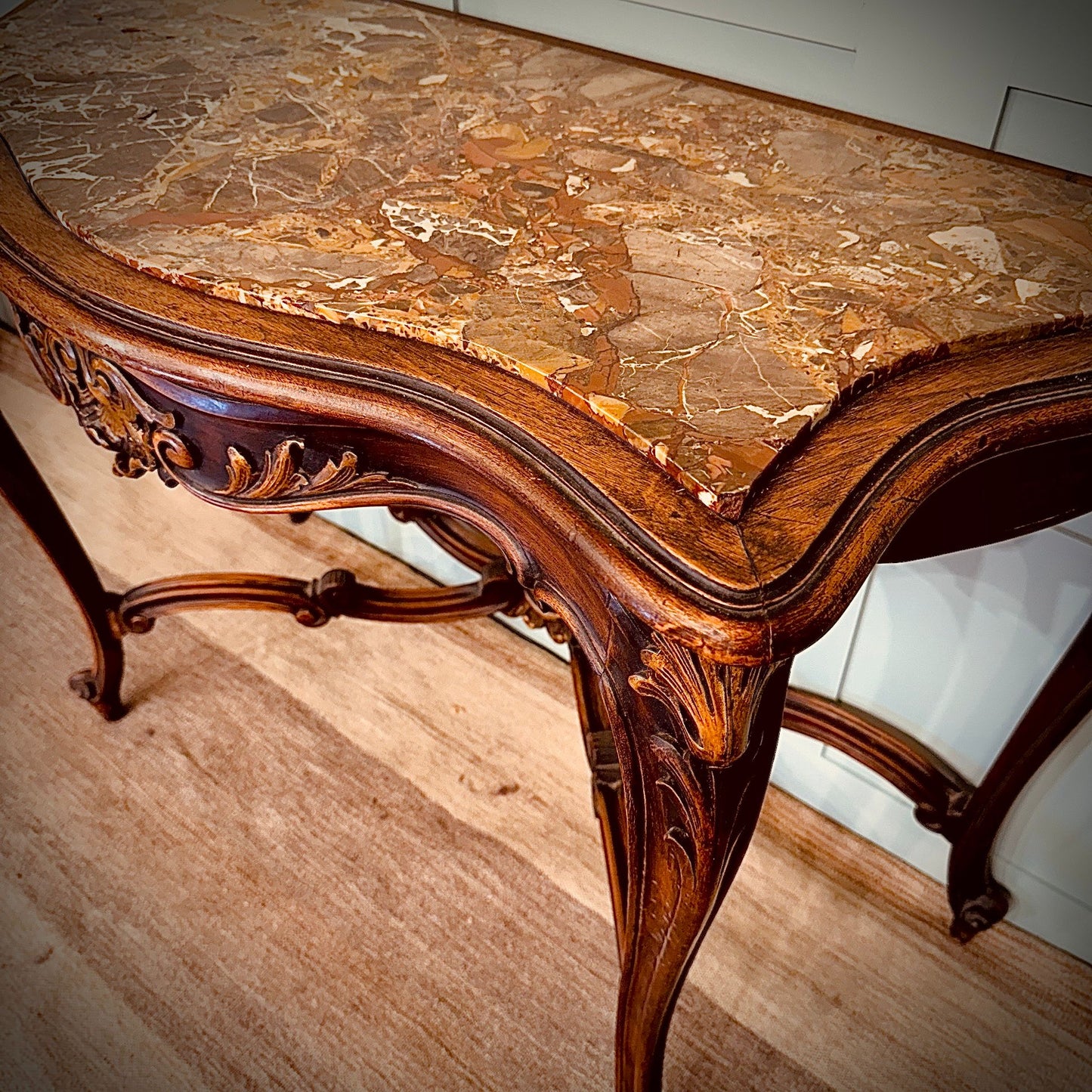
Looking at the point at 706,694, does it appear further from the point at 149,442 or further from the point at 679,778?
the point at 149,442

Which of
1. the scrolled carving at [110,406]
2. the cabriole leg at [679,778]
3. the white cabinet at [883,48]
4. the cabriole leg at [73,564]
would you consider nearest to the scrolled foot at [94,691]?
the cabriole leg at [73,564]

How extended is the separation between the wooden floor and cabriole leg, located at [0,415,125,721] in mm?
48

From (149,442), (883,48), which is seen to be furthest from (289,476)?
(883,48)

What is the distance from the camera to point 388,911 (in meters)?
0.86

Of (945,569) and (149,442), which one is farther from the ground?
(149,442)

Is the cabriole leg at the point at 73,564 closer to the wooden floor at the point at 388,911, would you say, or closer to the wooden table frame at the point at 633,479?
the wooden floor at the point at 388,911

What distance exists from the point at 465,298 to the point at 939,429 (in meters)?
0.22

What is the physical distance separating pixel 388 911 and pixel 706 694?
2.00 feet

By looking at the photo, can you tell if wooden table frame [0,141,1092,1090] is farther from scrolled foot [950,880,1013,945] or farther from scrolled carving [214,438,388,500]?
scrolled foot [950,880,1013,945]

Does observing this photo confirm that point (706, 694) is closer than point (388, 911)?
Yes

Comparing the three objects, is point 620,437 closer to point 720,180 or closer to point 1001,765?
point 720,180

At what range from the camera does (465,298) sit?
44cm

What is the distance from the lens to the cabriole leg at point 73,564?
0.80 metres

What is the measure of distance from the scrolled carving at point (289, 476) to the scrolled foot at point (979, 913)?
2.19ft
